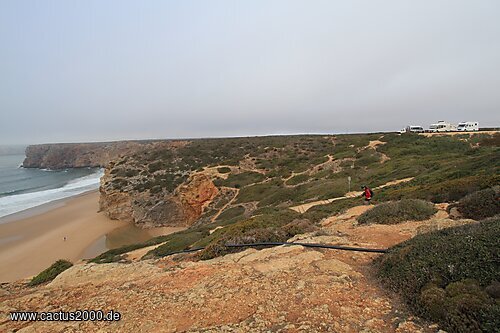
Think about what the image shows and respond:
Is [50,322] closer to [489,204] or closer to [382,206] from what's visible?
[382,206]

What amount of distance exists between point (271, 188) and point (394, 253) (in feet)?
69.8

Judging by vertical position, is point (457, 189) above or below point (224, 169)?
above

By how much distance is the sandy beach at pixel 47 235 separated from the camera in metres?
19.2

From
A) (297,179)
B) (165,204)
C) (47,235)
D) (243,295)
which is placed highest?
(243,295)

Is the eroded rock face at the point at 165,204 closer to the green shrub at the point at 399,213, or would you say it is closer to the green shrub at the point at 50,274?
the green shrub at the point at 50,274

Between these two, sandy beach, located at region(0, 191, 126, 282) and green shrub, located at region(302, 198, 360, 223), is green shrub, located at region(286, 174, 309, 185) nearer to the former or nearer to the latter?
green shrub, located at region(302, 198, 360, 223)

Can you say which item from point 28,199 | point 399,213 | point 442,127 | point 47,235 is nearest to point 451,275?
point 399,213

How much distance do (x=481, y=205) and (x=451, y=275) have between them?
4914mm

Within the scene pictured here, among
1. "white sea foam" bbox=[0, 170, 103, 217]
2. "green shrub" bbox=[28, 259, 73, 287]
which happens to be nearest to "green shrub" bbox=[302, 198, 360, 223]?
"green shrub" bbox=[28, 259, 73, 287]

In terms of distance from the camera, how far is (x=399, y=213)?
845 cm

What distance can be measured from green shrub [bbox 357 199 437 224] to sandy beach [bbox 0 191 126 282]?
21084 mm

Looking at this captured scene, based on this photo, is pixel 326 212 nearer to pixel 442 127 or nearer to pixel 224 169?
pixel 224 169

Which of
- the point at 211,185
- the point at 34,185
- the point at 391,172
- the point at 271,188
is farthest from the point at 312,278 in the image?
the point at 34,185

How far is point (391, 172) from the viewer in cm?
2077
